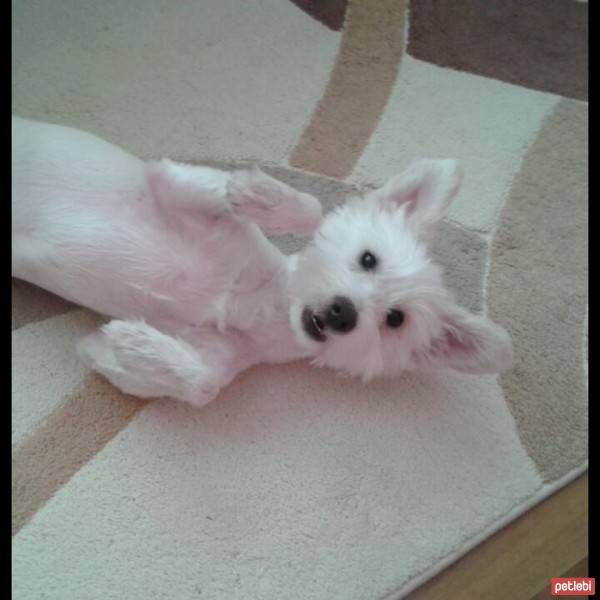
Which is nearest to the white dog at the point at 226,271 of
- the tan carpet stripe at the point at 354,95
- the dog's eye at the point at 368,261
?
the dog's eye at the point at 368,261

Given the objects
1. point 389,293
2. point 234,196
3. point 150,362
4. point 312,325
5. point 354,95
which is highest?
point 354,95

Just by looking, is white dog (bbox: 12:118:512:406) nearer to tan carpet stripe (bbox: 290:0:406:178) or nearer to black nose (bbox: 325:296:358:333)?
black nose (bbox: 325:296:358:333)

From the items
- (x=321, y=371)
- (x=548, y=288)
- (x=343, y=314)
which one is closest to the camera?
(x=343, y=314)

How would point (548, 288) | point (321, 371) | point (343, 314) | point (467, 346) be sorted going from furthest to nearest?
point (548, 288) < point (321, 371) < point (467, 346) < point (343, 314)

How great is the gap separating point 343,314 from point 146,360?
41cm

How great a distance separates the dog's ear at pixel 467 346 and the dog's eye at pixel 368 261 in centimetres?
18

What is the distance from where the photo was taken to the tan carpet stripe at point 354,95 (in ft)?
4.33

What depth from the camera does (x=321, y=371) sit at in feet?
4.33

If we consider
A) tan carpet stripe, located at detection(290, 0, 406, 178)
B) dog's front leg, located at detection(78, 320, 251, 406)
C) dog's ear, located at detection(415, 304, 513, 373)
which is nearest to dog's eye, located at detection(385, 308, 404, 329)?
dog's ear, located at detection(415, 304, 513, 373)

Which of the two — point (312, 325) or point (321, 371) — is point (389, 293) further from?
point (321, 371)

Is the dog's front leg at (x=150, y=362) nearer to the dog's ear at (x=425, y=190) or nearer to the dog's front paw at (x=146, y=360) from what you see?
the dog's front paw at (x=146, y=360)

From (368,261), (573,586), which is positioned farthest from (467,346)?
(573,586)

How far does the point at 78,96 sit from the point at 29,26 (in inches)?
6.9

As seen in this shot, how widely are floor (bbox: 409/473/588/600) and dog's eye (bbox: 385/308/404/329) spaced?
2.01ft
